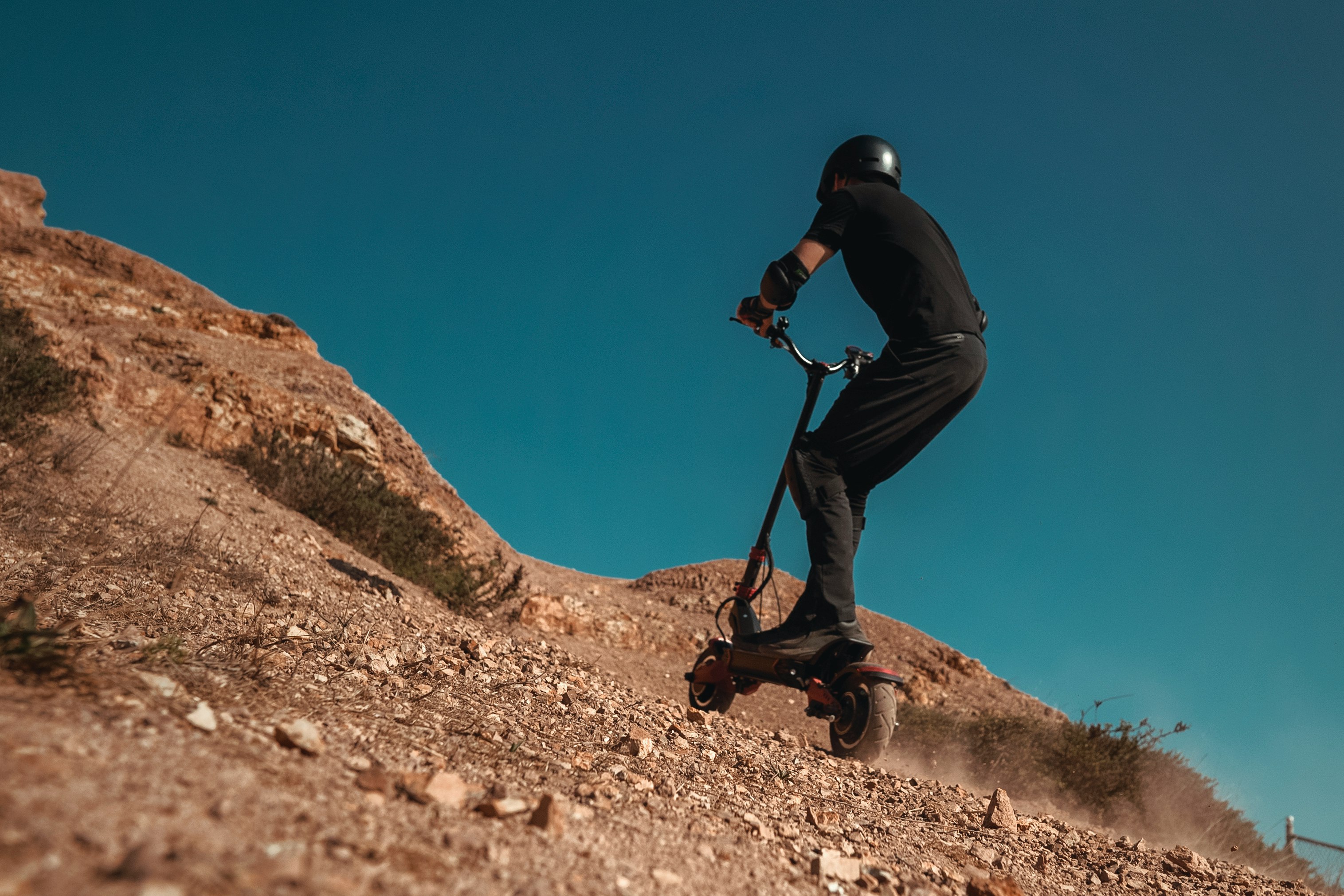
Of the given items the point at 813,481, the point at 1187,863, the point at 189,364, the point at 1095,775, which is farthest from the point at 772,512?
the point at 189,364

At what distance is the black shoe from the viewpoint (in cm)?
311

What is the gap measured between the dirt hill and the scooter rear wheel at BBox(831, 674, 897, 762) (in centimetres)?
11

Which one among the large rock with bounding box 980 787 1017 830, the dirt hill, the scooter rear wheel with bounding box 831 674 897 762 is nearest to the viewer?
the dirt hill

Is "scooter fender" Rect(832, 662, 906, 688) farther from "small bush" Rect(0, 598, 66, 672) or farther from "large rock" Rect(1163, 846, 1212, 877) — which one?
"small bush" Rect(0, 598, 66, 672)

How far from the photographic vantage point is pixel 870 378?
10.2ft

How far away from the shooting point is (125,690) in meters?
1.31

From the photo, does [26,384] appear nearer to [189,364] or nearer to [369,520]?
[369,520]

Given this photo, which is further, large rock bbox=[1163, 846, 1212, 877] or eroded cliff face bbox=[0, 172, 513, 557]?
eroded cliff face bbox=[0, 172, 513, 557]

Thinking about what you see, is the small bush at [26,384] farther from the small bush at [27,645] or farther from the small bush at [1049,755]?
the small bush at [1049,755]

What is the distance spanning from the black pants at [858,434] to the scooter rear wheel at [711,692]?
0.83 metres

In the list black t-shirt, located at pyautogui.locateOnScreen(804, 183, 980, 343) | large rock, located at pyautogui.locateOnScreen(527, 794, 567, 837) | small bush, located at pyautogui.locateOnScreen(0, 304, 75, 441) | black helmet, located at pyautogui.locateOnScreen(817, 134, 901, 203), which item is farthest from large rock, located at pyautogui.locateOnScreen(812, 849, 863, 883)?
small bush, located at pyautogui.locateOnScreen(0, 304, 75, 441)

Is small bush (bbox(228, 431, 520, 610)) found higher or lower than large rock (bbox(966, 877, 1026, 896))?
higher

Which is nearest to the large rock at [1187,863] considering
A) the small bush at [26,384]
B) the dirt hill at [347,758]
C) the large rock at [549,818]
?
the dirt hill at [347,758]

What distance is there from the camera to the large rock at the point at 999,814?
2406mm
